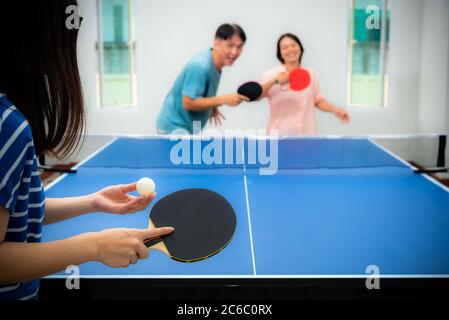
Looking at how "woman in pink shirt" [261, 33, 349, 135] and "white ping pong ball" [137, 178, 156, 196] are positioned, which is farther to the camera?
"woman in pink shirt" [261, 33, 349, 135]

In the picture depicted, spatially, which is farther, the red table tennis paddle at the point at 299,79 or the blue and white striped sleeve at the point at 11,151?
the red table tennis paddle at the point at 299,79

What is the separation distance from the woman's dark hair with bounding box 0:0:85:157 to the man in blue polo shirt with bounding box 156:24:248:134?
7.24 ft

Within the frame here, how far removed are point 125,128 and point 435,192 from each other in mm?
2318

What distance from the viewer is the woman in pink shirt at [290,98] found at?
3205mm

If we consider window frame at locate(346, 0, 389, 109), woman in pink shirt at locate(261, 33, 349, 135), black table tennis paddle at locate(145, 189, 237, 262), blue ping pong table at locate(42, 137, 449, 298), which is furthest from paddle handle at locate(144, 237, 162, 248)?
window frame at locate(346, 0, 389, 109)

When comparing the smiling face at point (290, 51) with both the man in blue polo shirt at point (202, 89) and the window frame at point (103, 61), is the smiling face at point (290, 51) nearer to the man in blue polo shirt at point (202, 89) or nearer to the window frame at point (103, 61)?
the man in blue polo shirt at point (202, 89)

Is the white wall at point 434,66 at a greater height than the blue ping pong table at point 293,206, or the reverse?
the white wall at point 434,66

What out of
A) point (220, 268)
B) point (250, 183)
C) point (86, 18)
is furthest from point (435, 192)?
point (86, 18)

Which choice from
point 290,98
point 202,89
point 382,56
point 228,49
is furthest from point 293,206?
point 382,56

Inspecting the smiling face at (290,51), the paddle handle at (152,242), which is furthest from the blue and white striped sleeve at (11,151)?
the smiling face at (290,51)

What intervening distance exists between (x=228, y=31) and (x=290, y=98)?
2.27ft

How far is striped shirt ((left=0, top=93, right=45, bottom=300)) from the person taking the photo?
1.97 feet

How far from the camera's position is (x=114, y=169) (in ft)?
7.82

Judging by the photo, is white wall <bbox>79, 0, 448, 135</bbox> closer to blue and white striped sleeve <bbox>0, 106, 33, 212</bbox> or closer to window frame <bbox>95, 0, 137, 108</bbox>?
window frame <bbox>95, 0, 137, 108</bbox>
